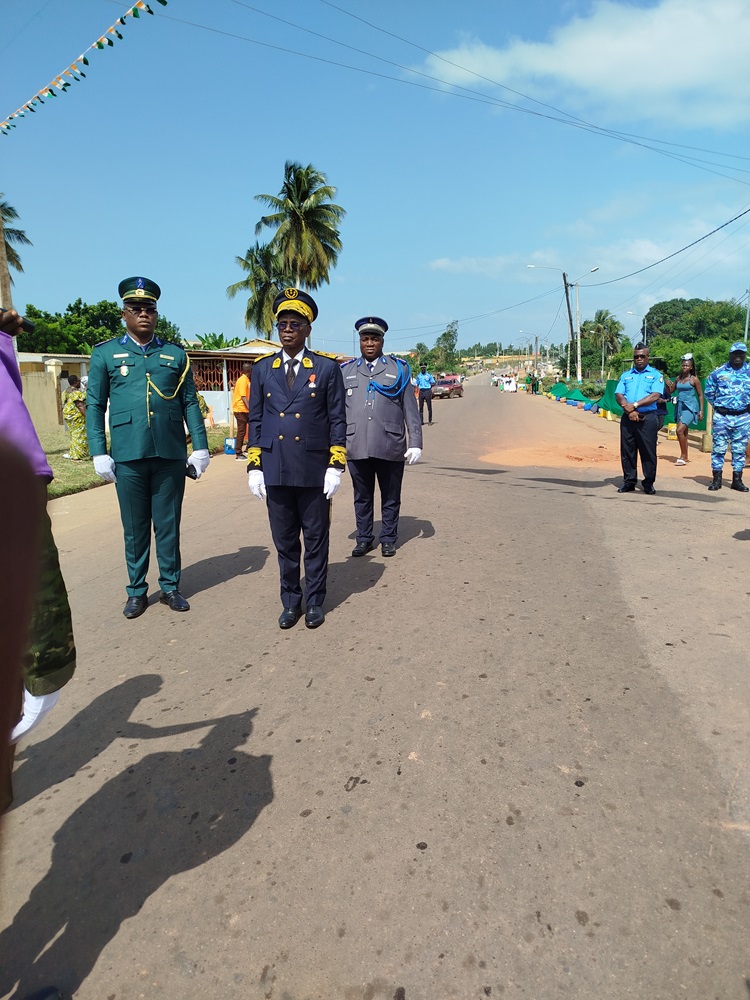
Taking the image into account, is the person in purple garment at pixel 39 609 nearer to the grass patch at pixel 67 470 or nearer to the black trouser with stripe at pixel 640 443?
the grass patch at pixel 67 470

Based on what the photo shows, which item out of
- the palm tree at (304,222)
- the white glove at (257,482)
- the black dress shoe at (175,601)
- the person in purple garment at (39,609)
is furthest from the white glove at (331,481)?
the palm tree at (304,222)

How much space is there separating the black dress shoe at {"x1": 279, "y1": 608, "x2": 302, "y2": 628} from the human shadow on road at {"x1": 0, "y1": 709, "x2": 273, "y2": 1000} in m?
1.19

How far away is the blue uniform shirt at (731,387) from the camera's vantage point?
8.30 metres

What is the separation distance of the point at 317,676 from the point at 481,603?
1415 millimetres

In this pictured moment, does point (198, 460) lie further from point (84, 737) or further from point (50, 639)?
point (50, 639)

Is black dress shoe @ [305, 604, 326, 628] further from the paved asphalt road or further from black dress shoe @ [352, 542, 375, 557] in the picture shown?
black dress shoe @ [352, 542, 375, 557]

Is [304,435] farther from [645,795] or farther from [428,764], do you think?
[645,795]

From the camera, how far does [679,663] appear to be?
3.52 metres

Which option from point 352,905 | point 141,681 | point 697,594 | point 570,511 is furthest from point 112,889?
point 570,511

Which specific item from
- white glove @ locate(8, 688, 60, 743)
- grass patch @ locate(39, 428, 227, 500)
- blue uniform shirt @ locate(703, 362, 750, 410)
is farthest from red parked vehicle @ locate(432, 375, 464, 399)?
white glove @ locate(8, 688, 60, 743)

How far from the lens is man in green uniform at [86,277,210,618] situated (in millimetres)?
4328

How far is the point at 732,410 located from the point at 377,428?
5.24 m

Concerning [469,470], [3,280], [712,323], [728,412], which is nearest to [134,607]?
[3,280]

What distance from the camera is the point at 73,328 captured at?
144 feet
